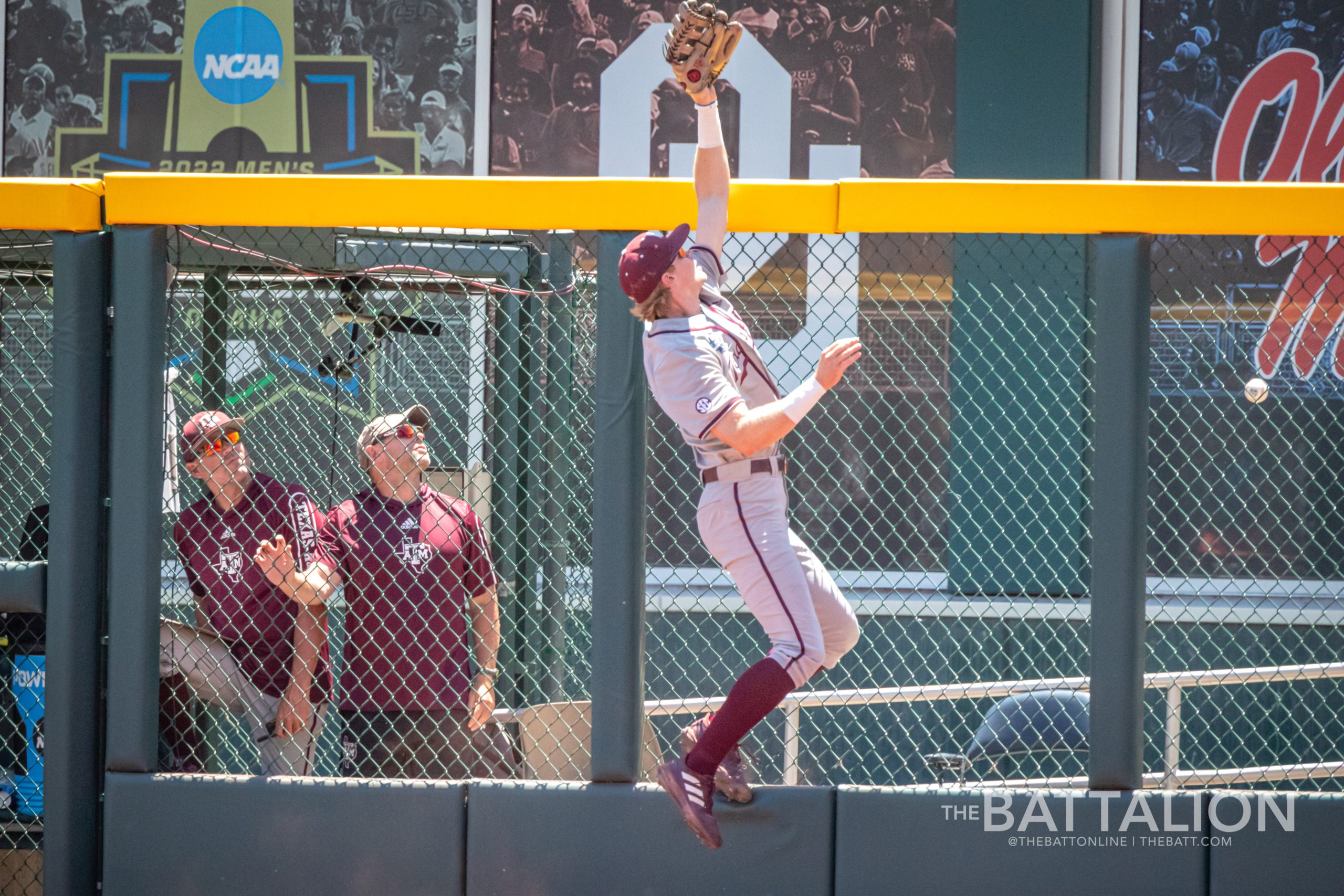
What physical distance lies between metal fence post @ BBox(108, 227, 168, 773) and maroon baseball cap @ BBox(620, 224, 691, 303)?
1.48 metres

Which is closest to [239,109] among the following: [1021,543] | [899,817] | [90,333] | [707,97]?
[90,333]

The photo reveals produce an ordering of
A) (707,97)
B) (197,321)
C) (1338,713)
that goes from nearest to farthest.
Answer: (707,97) < (1338,713) < (197,321)

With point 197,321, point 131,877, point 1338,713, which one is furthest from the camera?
point 197,321

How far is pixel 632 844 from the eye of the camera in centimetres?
314

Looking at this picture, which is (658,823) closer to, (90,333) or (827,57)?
(90,333)

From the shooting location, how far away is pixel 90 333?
3303 mm

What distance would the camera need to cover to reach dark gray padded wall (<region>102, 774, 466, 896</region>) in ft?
10.5

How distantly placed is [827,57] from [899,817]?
16.2 feet

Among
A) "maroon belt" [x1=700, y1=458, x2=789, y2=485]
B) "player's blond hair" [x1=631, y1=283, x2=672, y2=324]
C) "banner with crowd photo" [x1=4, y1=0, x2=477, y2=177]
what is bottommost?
"maroon belt" [x1=700, y1=458, x2=789, y2=485]

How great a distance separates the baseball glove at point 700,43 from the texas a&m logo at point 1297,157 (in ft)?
15.3

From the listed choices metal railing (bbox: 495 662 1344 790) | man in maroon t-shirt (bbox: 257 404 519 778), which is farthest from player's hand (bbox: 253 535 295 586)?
metal railing (bbox: 495 662 1344 790)

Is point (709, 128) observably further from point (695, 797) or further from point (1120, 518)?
point (695, 797)

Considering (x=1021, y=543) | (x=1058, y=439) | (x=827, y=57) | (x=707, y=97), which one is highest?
(x=827, y=57)

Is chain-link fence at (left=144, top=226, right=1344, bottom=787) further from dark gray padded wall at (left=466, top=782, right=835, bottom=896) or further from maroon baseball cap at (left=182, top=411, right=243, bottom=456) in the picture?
dark gray padded wall at (left=466, top=782, right=835, bottom=896)
